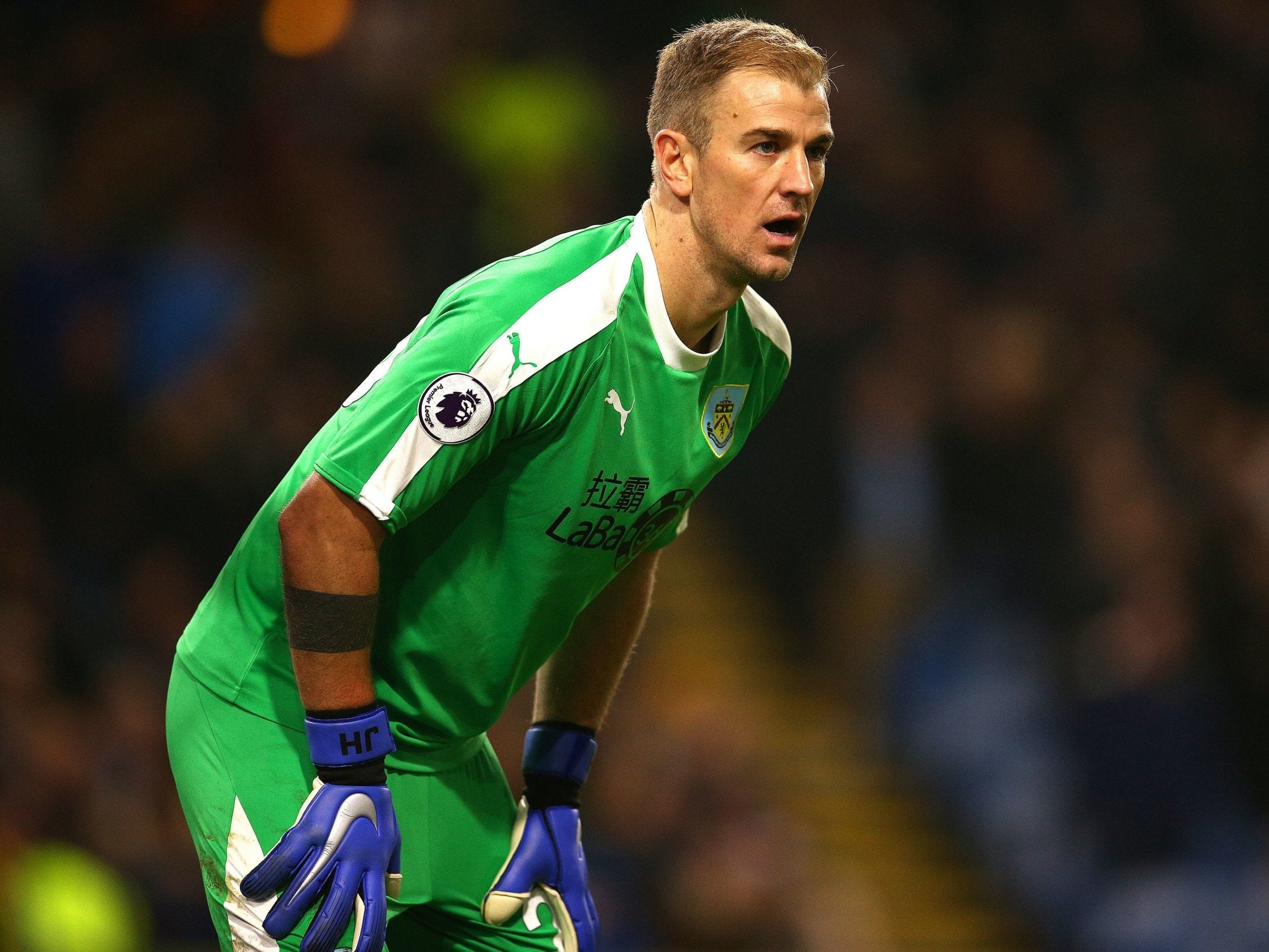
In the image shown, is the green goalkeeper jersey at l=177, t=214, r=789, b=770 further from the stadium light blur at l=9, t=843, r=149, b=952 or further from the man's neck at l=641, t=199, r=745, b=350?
the stadium light blur at l=9, t=843, r=149, b=952

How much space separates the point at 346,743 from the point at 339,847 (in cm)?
15

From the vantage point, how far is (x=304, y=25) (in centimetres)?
774

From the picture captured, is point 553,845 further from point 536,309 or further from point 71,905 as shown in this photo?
point 71,905

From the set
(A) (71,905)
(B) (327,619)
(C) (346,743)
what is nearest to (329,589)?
(B) (327,619)

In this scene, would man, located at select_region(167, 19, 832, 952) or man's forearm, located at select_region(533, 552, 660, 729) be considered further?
man's forearm, located at select_region(533, 552, 660, 729)

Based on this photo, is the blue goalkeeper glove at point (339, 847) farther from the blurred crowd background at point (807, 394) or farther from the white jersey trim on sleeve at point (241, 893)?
the blurred crowd background at point (807, 394)

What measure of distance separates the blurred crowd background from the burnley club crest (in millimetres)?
3177

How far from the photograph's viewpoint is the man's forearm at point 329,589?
7.24ft

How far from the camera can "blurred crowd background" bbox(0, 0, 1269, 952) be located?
554 centimetres

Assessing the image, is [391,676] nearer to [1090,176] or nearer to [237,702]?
[237,702]

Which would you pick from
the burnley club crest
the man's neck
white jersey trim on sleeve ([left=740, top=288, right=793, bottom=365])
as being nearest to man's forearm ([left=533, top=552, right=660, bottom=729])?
the burnley club crest

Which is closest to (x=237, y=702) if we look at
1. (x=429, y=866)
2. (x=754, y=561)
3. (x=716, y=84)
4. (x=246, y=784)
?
(x=246, y=784)

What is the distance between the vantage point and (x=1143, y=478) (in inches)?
255

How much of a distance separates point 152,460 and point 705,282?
4.04m
